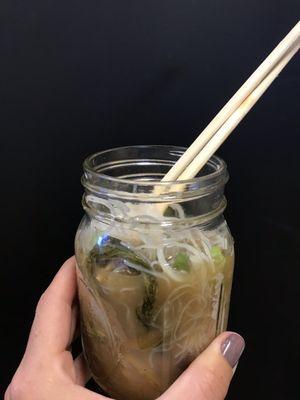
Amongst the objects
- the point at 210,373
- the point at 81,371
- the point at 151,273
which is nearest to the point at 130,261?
the point at 151,273

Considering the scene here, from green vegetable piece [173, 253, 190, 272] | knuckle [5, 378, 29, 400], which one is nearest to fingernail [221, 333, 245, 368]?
green vegetable piece [173, 253, 190, 272]

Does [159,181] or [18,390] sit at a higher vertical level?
[159,181]

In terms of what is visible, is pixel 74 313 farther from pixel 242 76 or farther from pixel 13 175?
pixel 242 76

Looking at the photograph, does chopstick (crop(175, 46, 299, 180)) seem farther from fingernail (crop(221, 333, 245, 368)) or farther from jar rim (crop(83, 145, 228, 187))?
fingernail (crop(221, 333, 245, 368))

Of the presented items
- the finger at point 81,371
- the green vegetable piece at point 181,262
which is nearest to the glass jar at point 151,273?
the green vegetable piece at point 181,262

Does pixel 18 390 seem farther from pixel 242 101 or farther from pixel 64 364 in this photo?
pixel 242 101

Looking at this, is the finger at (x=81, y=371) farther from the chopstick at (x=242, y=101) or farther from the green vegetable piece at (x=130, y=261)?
the chopstick at (x=242, y=101)
